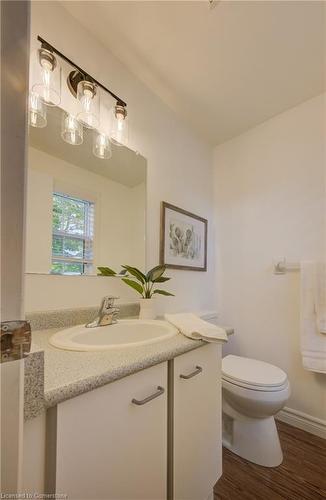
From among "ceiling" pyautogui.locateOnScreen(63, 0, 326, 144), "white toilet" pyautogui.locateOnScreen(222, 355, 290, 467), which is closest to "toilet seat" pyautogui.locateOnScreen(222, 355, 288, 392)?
"white toilet" pyautogui.locateOnScreen(222, 355, 290, 467)

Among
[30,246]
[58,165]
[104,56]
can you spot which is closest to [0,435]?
[30,246]

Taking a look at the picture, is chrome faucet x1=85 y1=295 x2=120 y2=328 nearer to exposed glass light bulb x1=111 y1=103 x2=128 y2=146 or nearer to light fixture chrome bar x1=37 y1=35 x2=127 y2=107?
exposed glass light bulb x1=111 y1=103 x2=128 y2=146

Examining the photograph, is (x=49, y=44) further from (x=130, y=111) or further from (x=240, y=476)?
(x=240, y=476)

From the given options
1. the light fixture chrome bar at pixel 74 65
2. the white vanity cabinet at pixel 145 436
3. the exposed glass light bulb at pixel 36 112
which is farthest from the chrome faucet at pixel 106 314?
the light fixture chrome bar at pixel 74 65

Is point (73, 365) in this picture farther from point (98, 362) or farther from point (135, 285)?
point (135, 285)

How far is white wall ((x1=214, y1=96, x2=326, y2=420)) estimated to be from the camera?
1.55 m

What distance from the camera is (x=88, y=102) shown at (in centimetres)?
112

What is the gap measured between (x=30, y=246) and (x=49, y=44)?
92 cm

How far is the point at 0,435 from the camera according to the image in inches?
12.0

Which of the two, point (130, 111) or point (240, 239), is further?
point (240, 239)

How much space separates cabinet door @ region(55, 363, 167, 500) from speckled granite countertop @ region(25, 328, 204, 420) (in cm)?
3

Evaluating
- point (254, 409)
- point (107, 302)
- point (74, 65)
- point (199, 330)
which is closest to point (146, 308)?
point (107, 302)

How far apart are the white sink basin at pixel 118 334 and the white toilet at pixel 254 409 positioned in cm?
Answer: 57

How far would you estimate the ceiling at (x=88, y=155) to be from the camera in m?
1.03
